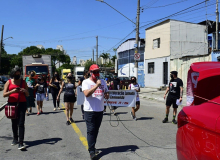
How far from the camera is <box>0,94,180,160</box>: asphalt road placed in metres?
4.78

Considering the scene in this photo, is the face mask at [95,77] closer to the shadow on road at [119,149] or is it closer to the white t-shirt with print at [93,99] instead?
the white t-shirt with print at [93,99]

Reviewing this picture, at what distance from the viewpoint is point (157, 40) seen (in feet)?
80.4

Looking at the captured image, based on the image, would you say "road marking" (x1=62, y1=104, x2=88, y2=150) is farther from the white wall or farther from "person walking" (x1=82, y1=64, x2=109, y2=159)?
the white wall

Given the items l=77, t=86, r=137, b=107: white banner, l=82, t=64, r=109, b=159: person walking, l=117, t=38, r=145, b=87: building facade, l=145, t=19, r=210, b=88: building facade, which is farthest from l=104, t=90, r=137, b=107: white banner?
l=117, t=38, r=145, b=87: building facade

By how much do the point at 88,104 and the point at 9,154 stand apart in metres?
2.02

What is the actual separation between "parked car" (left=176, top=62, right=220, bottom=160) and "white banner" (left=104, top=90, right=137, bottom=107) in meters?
4.92

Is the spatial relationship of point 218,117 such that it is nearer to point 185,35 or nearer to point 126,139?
point 126,139

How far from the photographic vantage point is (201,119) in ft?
8.66

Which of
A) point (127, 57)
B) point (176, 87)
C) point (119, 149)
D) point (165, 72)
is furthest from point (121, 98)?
point (127, 57)

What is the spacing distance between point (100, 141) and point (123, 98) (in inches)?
120

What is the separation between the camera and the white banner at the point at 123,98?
8.51 m

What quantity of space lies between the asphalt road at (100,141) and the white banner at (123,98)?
0.62m

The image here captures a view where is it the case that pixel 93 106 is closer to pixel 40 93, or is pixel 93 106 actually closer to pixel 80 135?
pixel 80 135

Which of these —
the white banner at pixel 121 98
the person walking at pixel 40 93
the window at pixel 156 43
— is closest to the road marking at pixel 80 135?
the white banner at pixel 121 98
